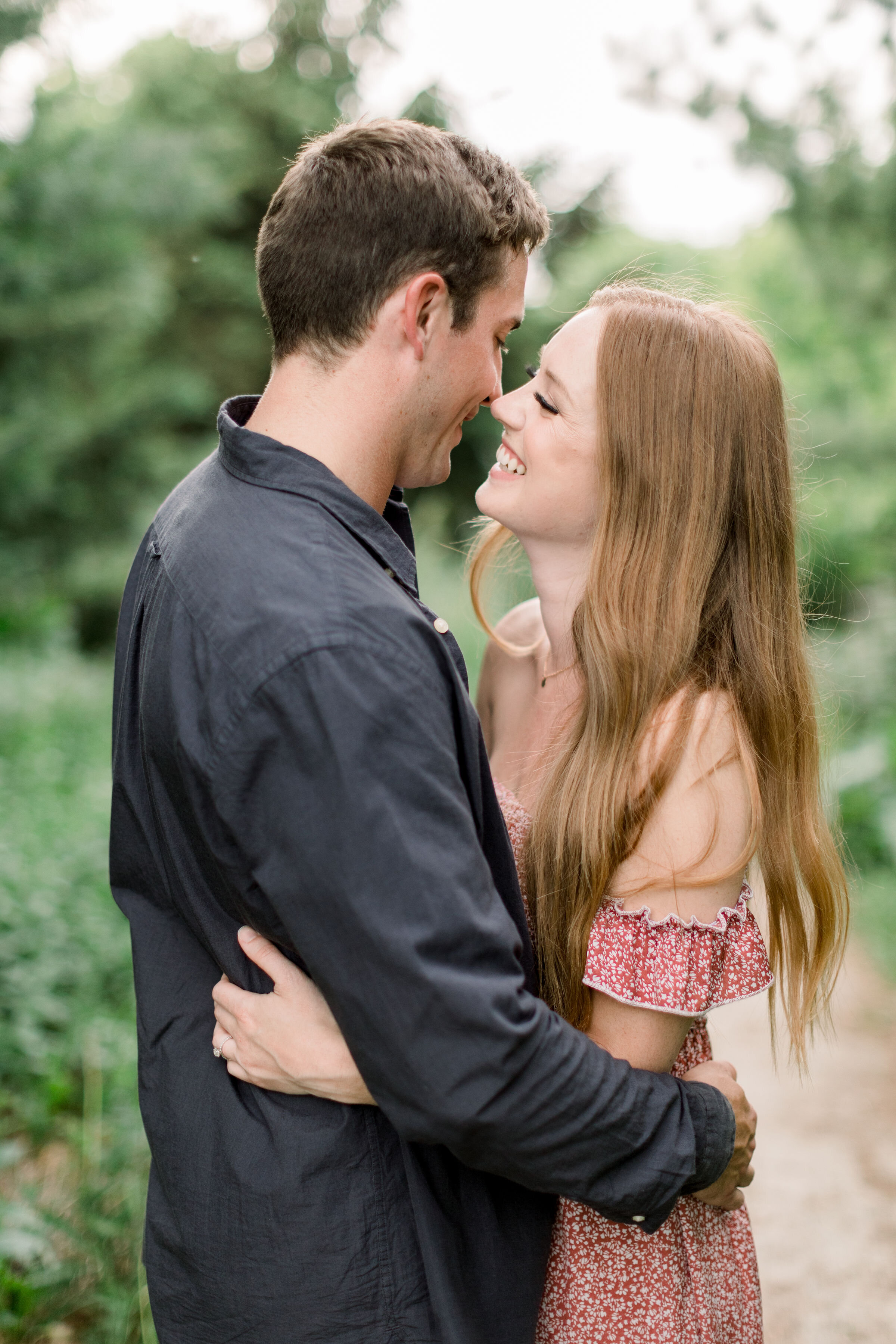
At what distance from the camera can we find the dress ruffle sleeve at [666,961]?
63.9 inches

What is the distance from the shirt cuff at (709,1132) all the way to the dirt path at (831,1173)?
2.32m

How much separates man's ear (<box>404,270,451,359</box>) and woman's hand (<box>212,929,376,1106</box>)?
0.87 metres

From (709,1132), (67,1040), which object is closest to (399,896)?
(709,1132)

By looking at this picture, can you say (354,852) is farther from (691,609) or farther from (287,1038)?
(691,609)

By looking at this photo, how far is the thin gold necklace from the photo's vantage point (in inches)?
83.0

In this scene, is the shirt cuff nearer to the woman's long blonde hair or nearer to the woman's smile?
the woman's long blonde hair

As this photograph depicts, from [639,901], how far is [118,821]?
795mm

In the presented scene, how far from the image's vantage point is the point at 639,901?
1.66 meters

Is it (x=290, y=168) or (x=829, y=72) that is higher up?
(x=829, y=72)

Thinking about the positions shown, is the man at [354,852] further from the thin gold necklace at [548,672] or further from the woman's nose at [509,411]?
the thin gold necklace at [548,672]

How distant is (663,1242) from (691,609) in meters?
1.03

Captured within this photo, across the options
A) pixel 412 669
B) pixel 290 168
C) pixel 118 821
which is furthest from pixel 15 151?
pixel 412 669

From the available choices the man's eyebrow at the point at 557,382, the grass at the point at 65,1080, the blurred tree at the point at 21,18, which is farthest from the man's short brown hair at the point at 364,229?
the blurred tree at the point at 21,18

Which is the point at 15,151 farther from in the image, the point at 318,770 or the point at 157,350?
the point at 157,350
